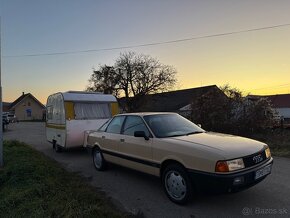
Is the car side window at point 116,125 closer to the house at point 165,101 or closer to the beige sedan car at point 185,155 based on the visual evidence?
the beige sedan car at point 185,155

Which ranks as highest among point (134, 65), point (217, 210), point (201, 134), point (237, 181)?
point (134, 65)

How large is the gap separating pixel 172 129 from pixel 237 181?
1.96m

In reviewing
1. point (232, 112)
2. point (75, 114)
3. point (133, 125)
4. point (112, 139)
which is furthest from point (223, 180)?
point (232, 112)

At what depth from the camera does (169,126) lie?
643cm

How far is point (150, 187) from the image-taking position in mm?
6422

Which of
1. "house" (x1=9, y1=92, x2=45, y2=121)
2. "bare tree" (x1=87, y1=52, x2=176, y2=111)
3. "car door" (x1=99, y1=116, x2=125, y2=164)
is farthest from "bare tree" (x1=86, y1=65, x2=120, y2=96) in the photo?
"car door" (x1=99, y1=116, x2=125, y2=164)

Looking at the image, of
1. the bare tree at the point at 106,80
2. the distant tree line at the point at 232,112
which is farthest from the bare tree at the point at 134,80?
the distant tree line at the point at 232,112

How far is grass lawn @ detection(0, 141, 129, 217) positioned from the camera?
4.66m

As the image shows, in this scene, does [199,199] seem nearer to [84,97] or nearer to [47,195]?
[47,195]

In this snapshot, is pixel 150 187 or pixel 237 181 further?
pixel 150 187

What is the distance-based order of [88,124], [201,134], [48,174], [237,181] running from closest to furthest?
1. [237,181]
2. [201,134]
3. [48,174]
4. [88,124]

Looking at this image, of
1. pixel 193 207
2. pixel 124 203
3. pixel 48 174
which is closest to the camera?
pixel 193 207

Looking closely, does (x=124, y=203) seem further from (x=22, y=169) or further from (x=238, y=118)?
(x=238, y=118)

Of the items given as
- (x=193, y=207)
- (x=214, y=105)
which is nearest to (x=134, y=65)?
(x=214, y=105)
